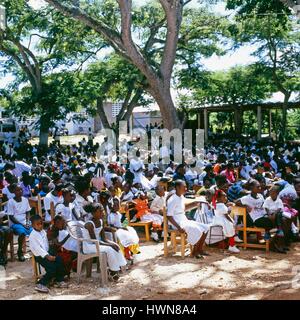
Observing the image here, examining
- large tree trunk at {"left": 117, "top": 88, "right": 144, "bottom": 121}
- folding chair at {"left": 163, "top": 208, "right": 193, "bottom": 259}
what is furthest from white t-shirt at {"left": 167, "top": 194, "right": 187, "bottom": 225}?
large tree trunk at {"left": 117, "top": 88, "right": 144, "bottom": 121}

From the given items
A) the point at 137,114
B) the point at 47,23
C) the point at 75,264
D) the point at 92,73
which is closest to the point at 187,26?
the point at 92,73

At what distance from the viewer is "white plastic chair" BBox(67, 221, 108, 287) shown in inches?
225

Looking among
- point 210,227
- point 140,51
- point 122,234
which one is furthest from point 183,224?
point 140,51

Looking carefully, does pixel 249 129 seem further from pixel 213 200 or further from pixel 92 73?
pixel 213 200

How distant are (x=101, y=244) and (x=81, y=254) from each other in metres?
0.30

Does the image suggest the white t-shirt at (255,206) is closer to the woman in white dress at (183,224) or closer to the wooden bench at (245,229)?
the wooden bench at (245,229)

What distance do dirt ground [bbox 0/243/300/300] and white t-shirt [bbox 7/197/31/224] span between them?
0.81m

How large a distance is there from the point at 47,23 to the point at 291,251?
17186mm

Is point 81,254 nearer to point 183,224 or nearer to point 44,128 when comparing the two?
point 183,224

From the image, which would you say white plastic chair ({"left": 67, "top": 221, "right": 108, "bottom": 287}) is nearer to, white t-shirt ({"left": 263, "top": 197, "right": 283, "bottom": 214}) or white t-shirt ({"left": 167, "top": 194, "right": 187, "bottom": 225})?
white t-shirt ({"left": 167, "top": 194, "right": 187, "bottom": 225})

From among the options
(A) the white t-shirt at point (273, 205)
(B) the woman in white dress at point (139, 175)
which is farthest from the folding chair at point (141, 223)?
(A) the white t-shirt at point (273, 205)

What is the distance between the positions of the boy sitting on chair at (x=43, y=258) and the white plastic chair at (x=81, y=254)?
10.2 inches

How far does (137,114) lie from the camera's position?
43625 mm

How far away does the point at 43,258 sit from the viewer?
5.67 meters
